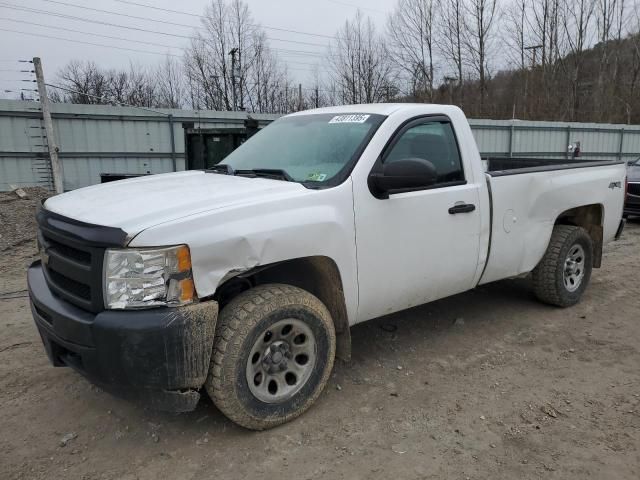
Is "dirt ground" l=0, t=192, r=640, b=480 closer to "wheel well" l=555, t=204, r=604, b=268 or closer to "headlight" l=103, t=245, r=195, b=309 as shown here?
"headlight" l=103, t=245, r=195, b=309

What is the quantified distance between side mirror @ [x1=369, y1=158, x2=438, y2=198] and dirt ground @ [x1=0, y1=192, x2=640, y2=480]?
137 cm

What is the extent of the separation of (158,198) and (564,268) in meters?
3.88

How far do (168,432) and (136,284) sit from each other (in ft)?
3.46

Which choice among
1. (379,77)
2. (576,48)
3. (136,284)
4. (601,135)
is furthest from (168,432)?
(576,48)

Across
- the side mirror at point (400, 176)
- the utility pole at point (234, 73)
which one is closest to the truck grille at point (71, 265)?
the side mirror at point (400, 176)

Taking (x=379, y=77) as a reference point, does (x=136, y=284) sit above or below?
below

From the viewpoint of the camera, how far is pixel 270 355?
298 centimetres

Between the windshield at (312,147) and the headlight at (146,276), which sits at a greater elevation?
the windshield at (312,147)

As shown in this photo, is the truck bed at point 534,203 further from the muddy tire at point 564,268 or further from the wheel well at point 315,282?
the wheel well at point 315,282

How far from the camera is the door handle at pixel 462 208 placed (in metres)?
3.72

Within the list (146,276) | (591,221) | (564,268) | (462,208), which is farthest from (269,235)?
(591,221)

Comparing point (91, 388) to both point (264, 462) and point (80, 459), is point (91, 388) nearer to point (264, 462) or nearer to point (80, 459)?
point (80, 459)

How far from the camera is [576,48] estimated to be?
33781 millimetres

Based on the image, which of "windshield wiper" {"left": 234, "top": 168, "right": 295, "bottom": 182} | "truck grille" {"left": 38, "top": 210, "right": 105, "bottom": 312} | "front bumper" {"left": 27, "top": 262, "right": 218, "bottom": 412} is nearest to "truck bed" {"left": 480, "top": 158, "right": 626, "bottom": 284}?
"windshield wiper" {"left": 234, "top": 168, "right": 295, "bottom": 182}
